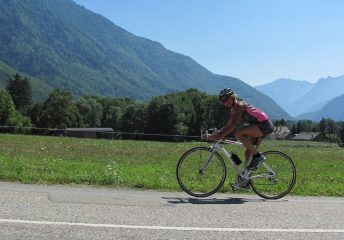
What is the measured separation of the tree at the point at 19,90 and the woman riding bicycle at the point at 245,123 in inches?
5007

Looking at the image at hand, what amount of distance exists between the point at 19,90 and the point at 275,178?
425ft

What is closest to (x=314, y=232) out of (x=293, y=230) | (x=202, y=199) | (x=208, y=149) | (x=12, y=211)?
(x=293, y=230)

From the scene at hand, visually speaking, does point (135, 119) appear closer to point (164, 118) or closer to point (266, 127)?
point (164, 118)

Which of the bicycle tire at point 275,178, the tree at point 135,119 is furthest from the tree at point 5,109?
the bicycle tire at point 275,178

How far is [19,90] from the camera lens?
132m

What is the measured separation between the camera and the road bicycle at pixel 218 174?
31.3ft

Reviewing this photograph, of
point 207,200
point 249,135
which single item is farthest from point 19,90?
point 207,200

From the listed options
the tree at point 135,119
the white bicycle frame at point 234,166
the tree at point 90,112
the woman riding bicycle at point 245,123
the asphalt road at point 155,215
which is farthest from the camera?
the tree at point 90,112

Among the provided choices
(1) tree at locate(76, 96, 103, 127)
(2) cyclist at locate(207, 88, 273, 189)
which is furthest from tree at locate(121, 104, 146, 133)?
(2) cyclist at locate(207, 88, 273, 189)

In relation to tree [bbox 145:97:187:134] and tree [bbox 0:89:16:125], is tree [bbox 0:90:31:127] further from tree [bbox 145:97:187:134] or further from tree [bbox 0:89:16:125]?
tree [bbox 145:97:187:134]

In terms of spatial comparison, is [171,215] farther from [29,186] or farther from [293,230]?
[29,186]

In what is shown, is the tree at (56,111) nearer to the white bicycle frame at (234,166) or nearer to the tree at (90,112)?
the tree at (90,112)

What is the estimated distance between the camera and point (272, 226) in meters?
6.71

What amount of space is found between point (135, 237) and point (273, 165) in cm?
475
